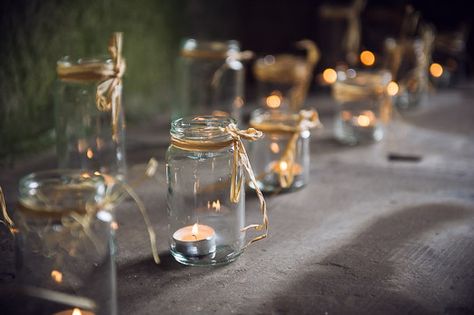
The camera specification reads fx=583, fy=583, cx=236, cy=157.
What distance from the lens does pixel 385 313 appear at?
0.96m

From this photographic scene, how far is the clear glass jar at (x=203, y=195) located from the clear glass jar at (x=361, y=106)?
942mm

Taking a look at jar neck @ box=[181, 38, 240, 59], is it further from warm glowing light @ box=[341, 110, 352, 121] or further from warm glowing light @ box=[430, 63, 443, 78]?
warm glowing light @ box=[430, 63, 443, 78]

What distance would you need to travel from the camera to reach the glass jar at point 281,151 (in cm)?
150

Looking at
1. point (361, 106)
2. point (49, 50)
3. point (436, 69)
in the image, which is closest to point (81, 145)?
point (49, 50)

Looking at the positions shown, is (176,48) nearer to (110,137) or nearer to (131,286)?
(110,137)

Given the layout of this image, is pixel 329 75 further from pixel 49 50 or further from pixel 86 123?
pixel 86 123

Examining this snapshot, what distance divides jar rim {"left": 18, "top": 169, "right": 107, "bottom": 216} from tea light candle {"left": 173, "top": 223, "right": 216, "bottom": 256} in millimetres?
A: 210

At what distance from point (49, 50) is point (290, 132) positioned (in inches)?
31.9

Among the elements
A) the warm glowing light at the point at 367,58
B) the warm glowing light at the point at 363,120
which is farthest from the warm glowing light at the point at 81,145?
the warm glowing light at the point at 367,58

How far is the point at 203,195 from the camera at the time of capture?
1177 mm

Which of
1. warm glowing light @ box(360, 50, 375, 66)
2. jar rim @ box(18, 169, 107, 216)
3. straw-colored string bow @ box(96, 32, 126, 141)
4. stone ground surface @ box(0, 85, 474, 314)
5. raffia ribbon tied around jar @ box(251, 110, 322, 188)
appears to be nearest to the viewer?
jar rim @ box(18, 169, 107, 216)

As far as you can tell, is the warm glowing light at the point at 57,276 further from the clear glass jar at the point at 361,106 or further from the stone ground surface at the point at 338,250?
the clear glass jar at the point at 361,106

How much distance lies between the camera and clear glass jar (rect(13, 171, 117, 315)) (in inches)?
36.2

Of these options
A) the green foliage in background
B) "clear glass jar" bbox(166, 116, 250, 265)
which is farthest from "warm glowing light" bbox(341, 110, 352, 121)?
"clear glass jar" bbox(166, 116, 250, 265)
